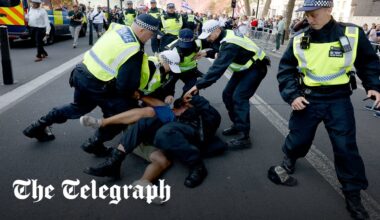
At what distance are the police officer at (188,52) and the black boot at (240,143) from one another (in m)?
1.18

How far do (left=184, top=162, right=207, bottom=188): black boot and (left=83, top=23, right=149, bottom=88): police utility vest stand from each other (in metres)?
1.10

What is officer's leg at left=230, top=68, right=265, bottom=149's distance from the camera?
14.1 feet

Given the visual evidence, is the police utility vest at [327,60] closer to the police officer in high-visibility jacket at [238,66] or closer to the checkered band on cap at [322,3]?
the checkered band on cap at [322,3]

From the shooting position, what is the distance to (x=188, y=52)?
4.98 m

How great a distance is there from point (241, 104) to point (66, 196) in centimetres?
230

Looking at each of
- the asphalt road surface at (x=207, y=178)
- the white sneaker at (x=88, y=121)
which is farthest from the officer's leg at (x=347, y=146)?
the white sneaker at (x=88, y=121)

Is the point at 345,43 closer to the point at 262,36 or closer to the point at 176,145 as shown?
the point at 176,145

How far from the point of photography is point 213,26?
4117 millimetres

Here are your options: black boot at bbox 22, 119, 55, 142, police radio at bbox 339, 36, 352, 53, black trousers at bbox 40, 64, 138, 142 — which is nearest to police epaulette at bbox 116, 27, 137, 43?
black trousers at bbox 40, 64, 138, 142

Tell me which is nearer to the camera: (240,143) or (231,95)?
(240,143)

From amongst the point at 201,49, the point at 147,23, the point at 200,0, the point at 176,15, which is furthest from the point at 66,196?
the point at 200,0

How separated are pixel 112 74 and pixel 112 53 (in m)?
0.22

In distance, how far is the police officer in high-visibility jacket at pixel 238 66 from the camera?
13.0 ft

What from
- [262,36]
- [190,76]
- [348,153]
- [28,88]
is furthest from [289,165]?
A: [262,36]
